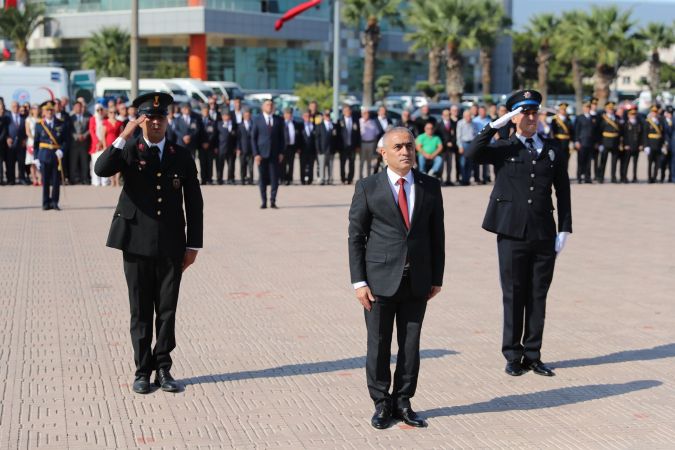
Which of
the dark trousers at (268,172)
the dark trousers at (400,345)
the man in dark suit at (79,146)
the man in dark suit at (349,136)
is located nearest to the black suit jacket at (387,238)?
the dark trousers at (400,345)

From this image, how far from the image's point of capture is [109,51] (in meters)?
71.8

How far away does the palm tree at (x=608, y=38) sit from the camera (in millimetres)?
64000

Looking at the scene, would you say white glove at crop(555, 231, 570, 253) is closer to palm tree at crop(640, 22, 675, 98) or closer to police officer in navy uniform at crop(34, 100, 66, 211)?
police officer in navy uniform at crop(34, 100, 66, 211)

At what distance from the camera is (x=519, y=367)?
8180mm

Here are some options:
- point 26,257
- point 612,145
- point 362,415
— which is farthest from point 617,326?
point 612,145

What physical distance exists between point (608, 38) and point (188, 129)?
44076 mm

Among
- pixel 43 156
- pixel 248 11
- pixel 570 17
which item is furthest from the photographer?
pixel 248 11

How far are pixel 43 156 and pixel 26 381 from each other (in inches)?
444

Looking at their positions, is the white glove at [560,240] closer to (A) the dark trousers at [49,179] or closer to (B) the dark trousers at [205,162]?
(A) the dark trousers at [49,179]

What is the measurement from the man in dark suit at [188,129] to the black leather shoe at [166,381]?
57.3 feet

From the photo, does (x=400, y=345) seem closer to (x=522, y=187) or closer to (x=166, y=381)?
(x=166, y=381)

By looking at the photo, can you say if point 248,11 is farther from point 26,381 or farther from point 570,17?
point 26,381

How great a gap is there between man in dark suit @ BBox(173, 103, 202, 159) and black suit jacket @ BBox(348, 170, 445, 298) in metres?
18.4

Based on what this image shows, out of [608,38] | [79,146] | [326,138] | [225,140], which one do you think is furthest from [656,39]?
[79,146]
